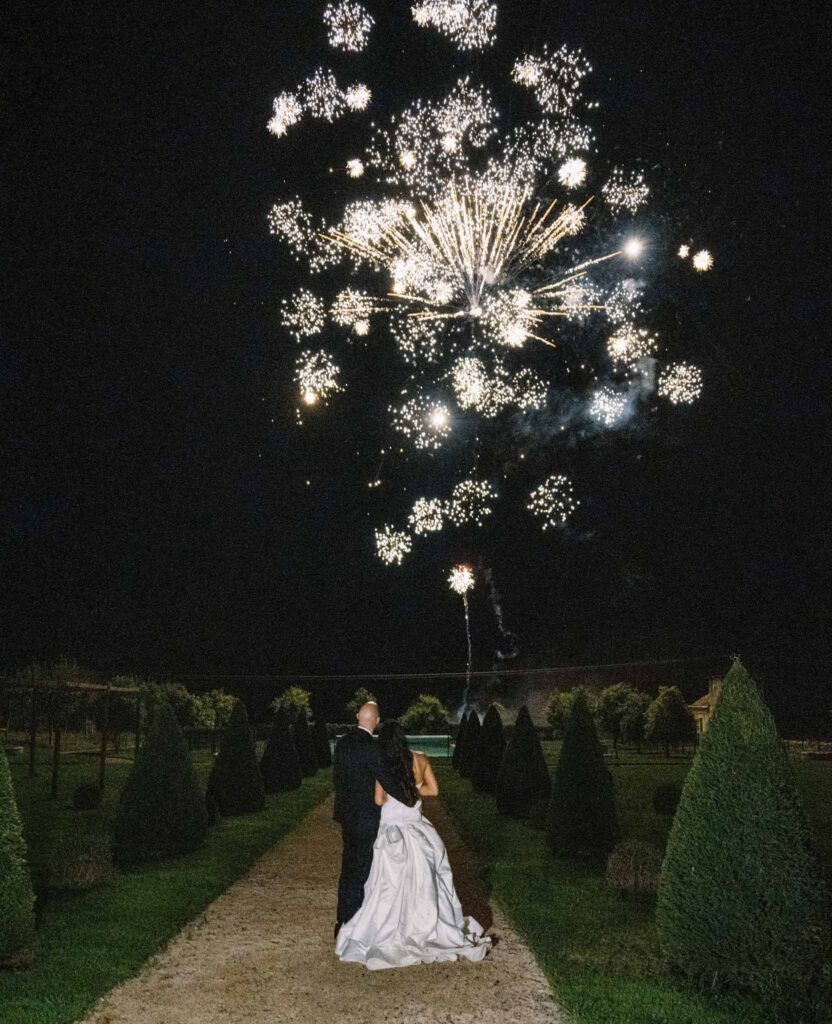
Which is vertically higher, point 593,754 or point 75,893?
point 593,754

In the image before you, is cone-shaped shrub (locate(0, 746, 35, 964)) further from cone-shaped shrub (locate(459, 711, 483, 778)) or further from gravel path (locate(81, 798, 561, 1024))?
cone-shaped shrub (locate(459, 711, 483, 778))

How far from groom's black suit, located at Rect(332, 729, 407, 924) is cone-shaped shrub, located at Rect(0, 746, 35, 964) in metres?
2.61

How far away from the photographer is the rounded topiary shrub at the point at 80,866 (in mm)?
9961

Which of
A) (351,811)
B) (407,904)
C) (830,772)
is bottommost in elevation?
(830,772)

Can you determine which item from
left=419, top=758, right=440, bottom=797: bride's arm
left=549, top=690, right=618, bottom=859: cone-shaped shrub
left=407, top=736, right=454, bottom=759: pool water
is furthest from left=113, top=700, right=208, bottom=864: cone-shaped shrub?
left=407, top=736, right=454, bottom=759: pool water

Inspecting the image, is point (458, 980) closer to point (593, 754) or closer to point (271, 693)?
point (593, 754)

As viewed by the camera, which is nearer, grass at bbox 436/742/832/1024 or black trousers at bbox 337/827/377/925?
grass at bbox 436/742/832/1024

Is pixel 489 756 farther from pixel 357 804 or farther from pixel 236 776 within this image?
pixel 357 804

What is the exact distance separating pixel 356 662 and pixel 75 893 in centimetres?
5947

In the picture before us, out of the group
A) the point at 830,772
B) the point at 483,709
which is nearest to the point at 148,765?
the point at 830,772

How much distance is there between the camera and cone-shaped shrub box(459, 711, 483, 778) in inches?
1043

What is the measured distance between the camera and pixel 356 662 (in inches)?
2707

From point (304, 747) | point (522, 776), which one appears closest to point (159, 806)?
point (522, 776)

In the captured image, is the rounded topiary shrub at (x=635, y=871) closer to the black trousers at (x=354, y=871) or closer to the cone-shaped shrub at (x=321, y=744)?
the black trousers at (x=354, y=871)
